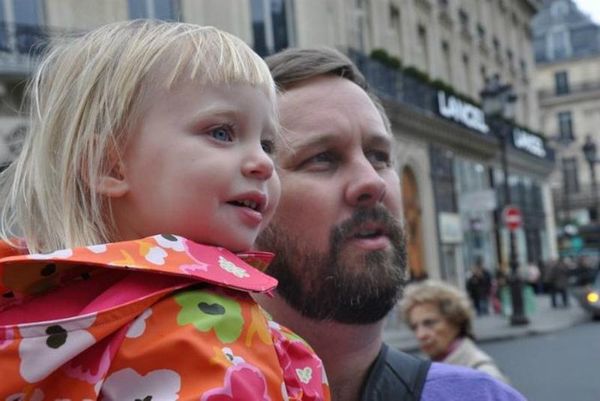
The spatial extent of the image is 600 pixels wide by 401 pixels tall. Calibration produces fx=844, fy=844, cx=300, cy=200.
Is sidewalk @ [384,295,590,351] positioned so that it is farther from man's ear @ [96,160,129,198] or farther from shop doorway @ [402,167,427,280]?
man's ear @ [96,160,129,198]

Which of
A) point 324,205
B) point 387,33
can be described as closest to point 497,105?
point 387,33

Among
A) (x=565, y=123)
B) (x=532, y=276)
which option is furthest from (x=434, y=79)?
(x=565, y=123)

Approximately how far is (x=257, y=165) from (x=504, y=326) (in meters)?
21.8

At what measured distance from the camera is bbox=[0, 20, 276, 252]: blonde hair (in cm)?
150

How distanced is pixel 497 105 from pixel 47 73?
700 inches

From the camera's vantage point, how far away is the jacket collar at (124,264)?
52.8 inches

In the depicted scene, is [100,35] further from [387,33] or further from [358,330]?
[387,33]

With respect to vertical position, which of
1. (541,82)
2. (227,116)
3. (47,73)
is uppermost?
(541,82)

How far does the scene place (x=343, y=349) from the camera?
6.65ft

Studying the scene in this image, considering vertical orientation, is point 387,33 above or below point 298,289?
above

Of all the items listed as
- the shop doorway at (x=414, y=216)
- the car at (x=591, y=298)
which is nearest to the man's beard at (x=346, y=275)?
the car at (x=591, y=298)

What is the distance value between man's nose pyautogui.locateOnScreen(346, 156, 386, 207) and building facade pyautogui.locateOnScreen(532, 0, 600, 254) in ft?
231

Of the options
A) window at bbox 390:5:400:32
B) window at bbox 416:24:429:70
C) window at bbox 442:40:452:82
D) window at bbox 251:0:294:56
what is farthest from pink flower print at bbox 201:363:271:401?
window at bbox 442:40:452:82

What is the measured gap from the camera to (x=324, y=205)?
79.7 inches
